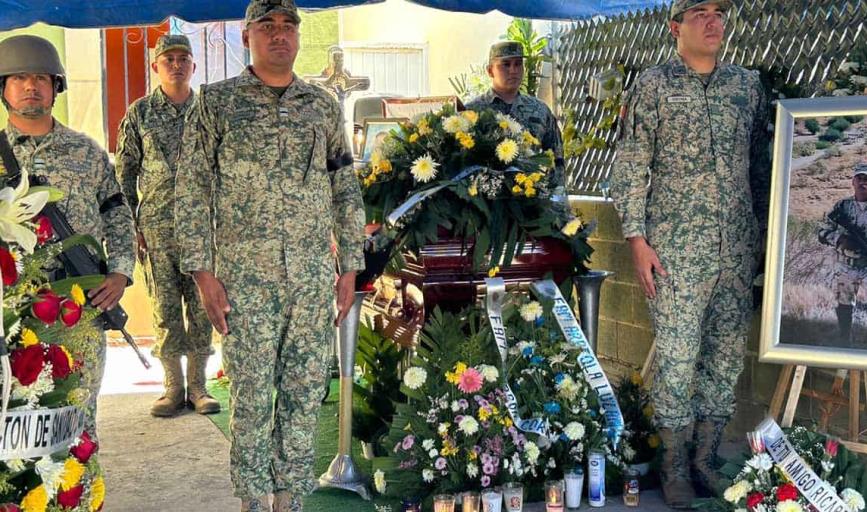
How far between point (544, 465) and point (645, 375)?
1329 millimetres

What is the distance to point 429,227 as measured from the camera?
4.68 m

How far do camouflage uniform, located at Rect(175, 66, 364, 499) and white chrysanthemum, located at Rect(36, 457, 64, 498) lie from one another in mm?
1532

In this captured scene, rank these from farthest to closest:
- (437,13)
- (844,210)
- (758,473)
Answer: (437,13)
(844,210)
(758,473)

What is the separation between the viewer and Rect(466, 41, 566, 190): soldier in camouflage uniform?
249 inches

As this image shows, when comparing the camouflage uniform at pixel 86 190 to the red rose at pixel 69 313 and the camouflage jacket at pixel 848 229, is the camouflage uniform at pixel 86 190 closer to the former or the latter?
the red rose at pixel 69 313

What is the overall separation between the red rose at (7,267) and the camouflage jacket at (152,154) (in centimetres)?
410

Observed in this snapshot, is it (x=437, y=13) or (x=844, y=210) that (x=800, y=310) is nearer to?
(x=844, y=210)

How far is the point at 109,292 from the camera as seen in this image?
401cm

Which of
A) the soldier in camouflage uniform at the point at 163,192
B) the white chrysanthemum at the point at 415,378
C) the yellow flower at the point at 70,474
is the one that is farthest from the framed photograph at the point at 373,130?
the yellow flower at the point at 70,474

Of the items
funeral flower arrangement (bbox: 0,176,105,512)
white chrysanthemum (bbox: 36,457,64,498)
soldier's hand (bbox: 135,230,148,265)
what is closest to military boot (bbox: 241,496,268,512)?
funeral flower arrangement (bbox: 0,176,105,512)

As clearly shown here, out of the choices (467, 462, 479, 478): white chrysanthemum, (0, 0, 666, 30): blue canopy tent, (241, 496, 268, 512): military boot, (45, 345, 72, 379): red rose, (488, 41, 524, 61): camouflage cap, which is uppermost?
(0, 0, 666, 30): blue canopy tent

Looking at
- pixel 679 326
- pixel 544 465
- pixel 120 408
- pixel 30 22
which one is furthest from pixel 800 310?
pixel 120 408

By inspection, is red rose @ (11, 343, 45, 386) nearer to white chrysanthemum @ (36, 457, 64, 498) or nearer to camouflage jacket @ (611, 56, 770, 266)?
white chrysanthemum @ (36, 457, 64, 498)

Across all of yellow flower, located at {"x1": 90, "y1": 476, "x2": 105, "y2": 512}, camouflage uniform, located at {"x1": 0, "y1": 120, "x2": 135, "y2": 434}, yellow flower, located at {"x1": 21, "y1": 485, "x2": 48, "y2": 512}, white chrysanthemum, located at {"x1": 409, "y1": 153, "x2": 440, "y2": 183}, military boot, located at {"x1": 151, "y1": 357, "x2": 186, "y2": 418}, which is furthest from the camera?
military boot, located at {"x1": 151, "y1": 357, "x2": 186, "y2": 418}
